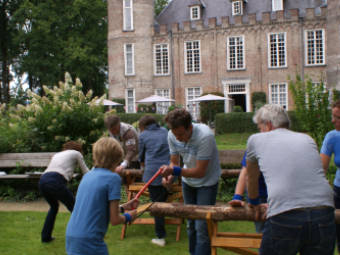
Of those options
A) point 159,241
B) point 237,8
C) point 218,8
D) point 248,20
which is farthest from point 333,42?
point 159,241

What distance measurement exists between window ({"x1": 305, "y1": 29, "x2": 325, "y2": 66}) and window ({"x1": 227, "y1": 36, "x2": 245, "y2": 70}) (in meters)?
4.95

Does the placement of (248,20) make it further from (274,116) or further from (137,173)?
(274,116)

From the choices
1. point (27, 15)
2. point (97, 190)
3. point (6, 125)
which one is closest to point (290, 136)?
point (97, 190)

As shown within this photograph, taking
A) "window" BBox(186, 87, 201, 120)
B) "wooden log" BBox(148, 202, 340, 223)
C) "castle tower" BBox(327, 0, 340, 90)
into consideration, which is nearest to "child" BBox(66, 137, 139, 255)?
"wooden log" BBox(148, 202, 340, 223)

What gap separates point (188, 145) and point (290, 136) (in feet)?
5.43

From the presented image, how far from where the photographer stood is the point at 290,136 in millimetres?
2965

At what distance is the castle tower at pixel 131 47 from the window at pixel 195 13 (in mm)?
3372

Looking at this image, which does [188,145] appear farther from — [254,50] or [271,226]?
[254,50]

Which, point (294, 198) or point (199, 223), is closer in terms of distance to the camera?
point (294, 198)

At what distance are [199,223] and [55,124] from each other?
632cm

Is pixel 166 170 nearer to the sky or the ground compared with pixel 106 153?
nearer to the ground

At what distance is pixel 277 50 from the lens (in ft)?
105

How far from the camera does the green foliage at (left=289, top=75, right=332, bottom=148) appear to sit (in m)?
8.51

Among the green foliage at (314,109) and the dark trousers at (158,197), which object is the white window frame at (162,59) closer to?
the green foliage at (314,109)
